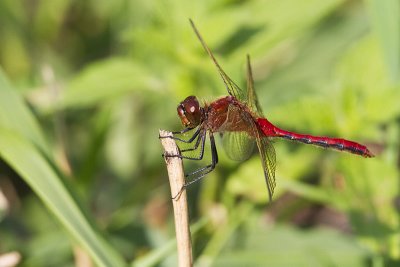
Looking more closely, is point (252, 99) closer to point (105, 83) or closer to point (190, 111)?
point (190, 111)

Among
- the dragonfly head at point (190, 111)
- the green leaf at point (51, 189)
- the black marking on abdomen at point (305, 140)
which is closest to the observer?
the green leaf at point (51, 189)

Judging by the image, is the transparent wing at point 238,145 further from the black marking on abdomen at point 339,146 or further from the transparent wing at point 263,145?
the black marking on abdomen at point 339,146

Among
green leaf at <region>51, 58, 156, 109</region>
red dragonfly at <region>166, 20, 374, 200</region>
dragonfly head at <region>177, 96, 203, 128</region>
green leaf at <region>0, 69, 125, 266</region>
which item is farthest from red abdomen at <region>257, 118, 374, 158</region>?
green leaf at <region>0, 69, 125, 266</region>

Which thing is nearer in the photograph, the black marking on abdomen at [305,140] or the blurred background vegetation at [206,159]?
the blurred background vegetation at [206,159]

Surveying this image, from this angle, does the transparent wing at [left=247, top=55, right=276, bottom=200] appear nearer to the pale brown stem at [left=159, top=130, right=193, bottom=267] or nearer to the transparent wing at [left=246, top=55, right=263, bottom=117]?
the transparent wing at [left=246, top=55, right=263, bottom=117]

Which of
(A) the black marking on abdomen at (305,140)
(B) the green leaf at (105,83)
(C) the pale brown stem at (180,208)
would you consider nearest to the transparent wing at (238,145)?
(A) the black marking on abdomen at (305,140)

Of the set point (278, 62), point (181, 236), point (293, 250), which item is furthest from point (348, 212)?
point (278, 62)
